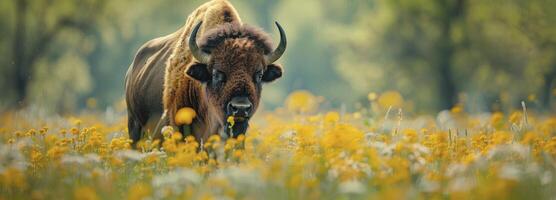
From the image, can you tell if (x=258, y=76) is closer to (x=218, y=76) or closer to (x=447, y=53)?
(x=218, y=76)

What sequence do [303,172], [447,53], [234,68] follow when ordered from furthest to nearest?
[447,53], [234,68], [303,172]

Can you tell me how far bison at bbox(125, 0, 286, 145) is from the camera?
25.4 ft

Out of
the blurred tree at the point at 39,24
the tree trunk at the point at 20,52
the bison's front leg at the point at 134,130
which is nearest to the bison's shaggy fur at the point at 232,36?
the bison's front leg at the point at 134,130

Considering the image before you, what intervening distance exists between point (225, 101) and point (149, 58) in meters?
3.09

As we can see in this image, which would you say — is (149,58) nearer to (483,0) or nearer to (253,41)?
(253,41)

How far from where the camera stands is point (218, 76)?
8.01m

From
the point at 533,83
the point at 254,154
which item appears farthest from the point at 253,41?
the point at 533,83


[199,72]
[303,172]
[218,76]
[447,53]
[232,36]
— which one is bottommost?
[303,172]

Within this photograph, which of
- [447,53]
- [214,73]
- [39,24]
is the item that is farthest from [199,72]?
[39,24]

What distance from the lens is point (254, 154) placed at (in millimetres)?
6445

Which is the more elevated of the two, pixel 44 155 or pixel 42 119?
pixel 42 119

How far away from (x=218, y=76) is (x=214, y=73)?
89mm

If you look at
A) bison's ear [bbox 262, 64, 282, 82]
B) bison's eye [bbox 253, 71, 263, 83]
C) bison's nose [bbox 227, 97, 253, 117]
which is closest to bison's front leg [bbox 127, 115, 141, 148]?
bison's ear [bbox 262, 64, 282, 82]

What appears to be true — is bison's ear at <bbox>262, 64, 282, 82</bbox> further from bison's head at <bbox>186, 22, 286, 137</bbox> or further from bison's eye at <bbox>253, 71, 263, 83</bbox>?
bison's eye at <bbox>253, 71, 263, 83</bbox>
